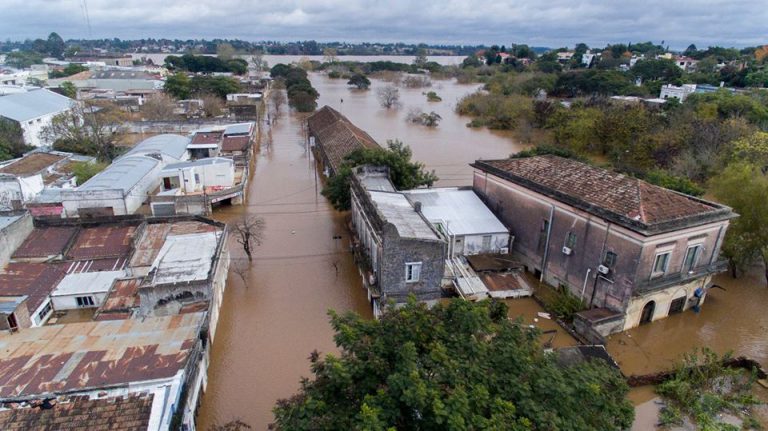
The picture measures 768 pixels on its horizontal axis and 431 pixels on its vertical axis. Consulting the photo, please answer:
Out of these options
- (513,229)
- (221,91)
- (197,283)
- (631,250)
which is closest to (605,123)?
(513,229)

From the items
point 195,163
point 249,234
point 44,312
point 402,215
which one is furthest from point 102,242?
point 402,215

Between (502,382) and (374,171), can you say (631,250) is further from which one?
(374,171)

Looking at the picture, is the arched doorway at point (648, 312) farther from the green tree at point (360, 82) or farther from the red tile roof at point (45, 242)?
the green tree at point (360, 82)

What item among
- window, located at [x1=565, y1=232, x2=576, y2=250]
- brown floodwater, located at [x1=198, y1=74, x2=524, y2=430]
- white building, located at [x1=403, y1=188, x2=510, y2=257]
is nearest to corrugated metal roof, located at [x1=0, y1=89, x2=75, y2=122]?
brown floodwater, located at [x1=198, y1=74, x2=524, y2=430]

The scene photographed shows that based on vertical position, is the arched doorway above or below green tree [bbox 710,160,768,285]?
below

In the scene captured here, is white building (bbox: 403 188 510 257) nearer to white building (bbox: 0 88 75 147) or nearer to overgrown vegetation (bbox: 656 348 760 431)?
overgrown vegetation (bbox: 656 348 760 431)
